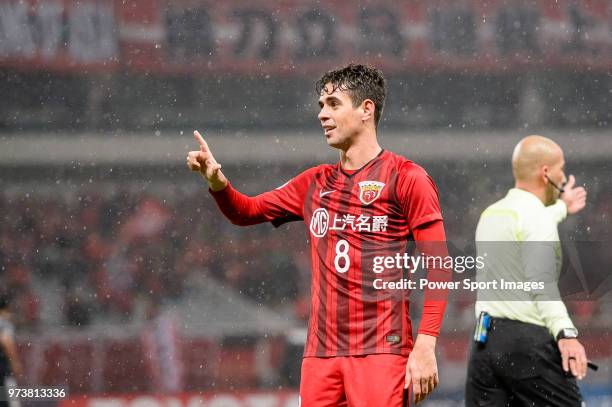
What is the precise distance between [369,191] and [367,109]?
0.25 meters

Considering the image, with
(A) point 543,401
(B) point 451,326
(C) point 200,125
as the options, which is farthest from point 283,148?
(A) point 543,401

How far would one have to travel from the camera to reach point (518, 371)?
10.9 ft

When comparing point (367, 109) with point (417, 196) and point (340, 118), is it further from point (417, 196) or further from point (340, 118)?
point (417, 196)

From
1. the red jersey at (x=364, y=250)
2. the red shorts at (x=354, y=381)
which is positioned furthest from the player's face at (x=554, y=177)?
the red shorts at (x=354, y=381)

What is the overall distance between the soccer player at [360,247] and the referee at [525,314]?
527mm

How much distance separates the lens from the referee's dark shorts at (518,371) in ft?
10.7

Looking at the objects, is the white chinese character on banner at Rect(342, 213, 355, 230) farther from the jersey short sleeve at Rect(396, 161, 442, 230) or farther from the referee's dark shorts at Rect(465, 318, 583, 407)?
the referee's dark shorts at Rect(465, 318, 583, 407)

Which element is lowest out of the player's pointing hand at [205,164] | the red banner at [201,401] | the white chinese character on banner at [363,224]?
the red banner at [201,401]

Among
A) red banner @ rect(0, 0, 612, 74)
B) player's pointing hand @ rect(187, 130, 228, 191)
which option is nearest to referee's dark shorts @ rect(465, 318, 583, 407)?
player's pointing hand @ rect(187, 130, 228, 191)

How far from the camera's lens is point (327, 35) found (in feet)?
34.5

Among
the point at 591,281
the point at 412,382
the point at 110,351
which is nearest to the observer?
the point at 412,382

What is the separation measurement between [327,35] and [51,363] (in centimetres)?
486

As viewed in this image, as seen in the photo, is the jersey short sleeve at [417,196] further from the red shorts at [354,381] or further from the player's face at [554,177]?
the player's face at [554,177]

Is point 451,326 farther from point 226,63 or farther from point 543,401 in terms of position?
point 543,401
